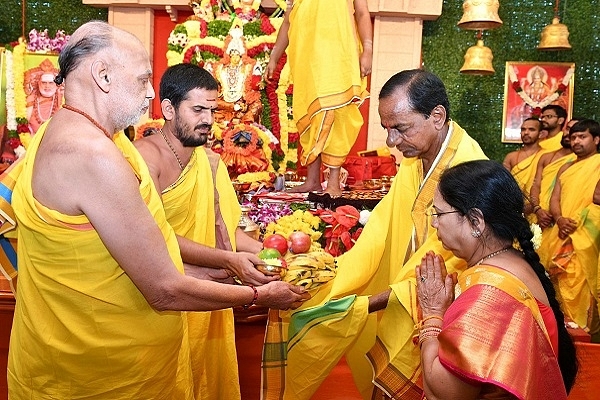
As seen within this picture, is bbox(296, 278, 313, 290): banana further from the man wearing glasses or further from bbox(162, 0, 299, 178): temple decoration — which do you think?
the man wearing glasses

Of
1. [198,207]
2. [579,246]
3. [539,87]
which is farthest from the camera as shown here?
[539,87]

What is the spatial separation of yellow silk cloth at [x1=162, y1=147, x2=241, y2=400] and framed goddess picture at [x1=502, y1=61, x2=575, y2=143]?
22.1 feet

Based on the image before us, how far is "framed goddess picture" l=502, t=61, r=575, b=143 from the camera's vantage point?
904 cm

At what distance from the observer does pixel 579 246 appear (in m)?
6.25

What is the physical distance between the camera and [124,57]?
78.4 inches

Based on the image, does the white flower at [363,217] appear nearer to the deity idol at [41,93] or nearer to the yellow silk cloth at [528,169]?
the yellow silk cloth at [528,169]

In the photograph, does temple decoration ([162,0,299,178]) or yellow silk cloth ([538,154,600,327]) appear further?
temple decoration ([162,0,299,178])

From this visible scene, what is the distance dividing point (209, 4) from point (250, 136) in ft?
6.73

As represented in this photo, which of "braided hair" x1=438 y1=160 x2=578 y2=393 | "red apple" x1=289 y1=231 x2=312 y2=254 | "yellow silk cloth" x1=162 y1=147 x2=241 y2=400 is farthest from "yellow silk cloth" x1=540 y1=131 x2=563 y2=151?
"braided hair" x1=438 y1=160 x2=578 y2=393

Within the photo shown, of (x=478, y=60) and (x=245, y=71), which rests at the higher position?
(x=478, y=60)

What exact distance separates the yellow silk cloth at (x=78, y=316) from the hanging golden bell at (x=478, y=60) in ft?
22.3

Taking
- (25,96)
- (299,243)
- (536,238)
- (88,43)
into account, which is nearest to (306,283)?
(299,243)

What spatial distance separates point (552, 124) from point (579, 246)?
2095 mm

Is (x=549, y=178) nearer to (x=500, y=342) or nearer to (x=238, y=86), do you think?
(x=238, y=86)
